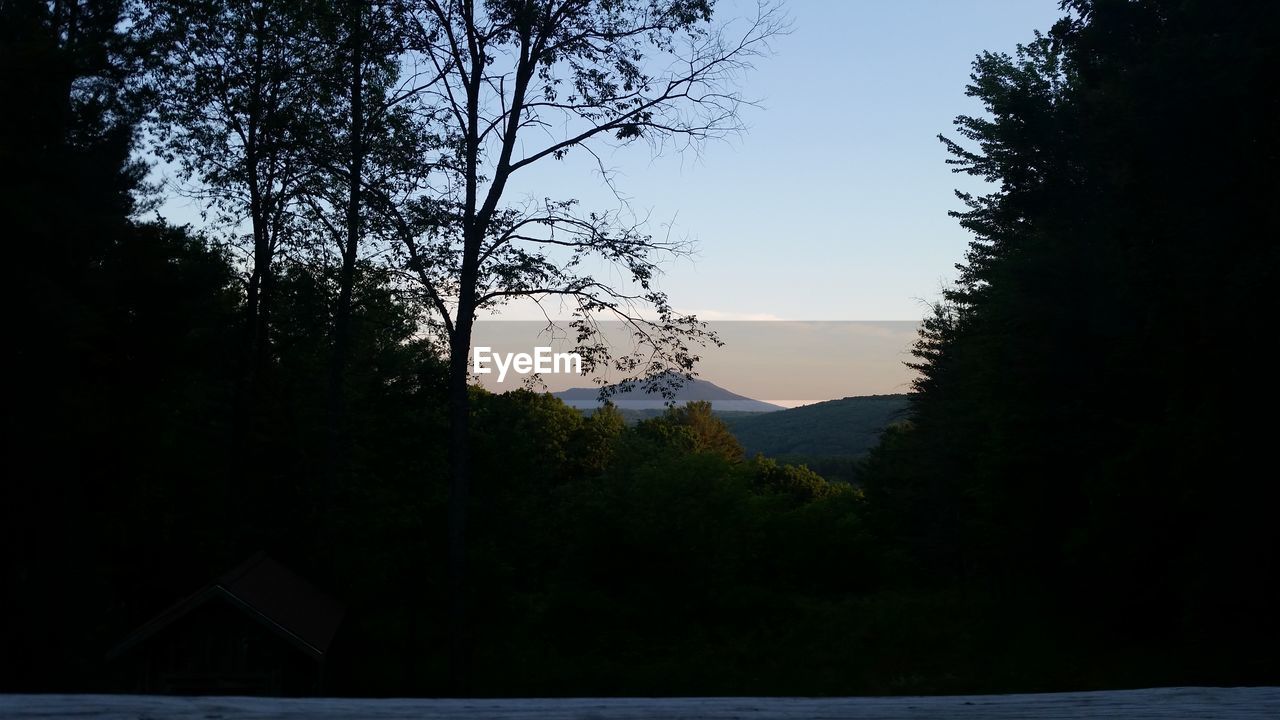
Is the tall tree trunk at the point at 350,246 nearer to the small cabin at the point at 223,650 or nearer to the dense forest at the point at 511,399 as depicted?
the dense forest at the point at 511,399

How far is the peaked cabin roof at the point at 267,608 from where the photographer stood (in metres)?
16.9

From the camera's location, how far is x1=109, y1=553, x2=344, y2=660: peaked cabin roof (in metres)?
16.9

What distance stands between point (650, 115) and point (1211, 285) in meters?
11.9

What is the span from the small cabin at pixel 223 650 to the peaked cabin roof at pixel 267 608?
0.02m

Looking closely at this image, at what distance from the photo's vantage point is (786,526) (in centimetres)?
5200

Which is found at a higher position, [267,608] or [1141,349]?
[1141,349]

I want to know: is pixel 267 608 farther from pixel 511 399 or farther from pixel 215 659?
pixel 511 399

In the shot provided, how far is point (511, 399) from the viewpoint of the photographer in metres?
32.6

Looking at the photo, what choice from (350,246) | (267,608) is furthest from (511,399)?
(267,608)

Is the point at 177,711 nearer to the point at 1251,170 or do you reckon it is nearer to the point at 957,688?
the point at 1251,170

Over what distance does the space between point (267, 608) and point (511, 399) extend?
50.9ft

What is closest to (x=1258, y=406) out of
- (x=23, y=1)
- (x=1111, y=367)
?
(x=1111, y=367)

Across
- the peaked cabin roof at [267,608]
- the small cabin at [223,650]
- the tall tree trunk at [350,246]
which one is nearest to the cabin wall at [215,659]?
the small cabin at [223,650]

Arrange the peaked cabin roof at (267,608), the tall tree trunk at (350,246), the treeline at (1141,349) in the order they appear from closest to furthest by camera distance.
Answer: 1. the peaked cabin roof at (267,608)
2. the treeline at (1141,349)
3. the tall tree trunk at (350,246)
